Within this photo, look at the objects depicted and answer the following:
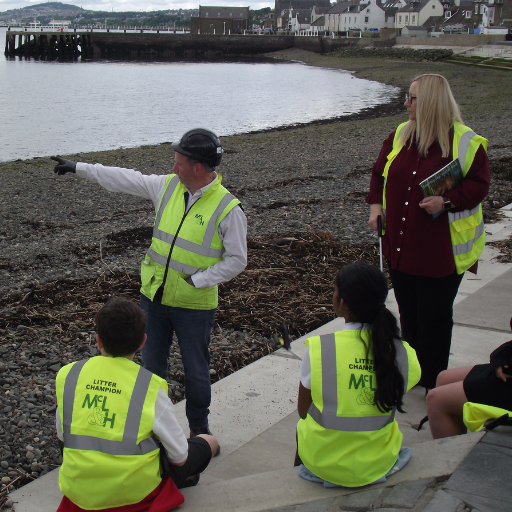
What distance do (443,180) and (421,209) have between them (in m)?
0.23

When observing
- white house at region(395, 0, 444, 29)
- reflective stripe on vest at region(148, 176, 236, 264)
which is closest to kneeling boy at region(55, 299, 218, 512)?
reflective stripe on vest at region(148, 176, 236, 264)

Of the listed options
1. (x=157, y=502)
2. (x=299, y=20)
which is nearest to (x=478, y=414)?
(x=157, y=502)

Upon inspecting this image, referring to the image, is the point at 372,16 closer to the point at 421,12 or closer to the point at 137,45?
the point at 421,12

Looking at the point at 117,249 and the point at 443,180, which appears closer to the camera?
the point at 443,180

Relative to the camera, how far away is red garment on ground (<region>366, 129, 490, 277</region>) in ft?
12.2

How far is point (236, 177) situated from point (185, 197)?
1072cm

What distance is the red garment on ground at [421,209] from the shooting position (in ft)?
12.2

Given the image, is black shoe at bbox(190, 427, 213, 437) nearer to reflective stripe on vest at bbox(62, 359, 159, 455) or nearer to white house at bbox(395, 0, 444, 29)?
reflective stripe on vest at bbox(62, 359, 159, 455)

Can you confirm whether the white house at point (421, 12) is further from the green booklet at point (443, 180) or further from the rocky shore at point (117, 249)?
the green booklet at point (443, 180)

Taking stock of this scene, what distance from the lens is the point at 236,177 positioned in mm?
14094

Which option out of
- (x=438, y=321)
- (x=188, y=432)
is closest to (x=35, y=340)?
(x=188, y=432)

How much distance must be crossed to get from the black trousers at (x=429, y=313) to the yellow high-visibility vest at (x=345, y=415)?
1220 millimetres

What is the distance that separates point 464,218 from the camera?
3812 mm

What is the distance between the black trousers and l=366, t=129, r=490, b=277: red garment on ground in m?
0.10
